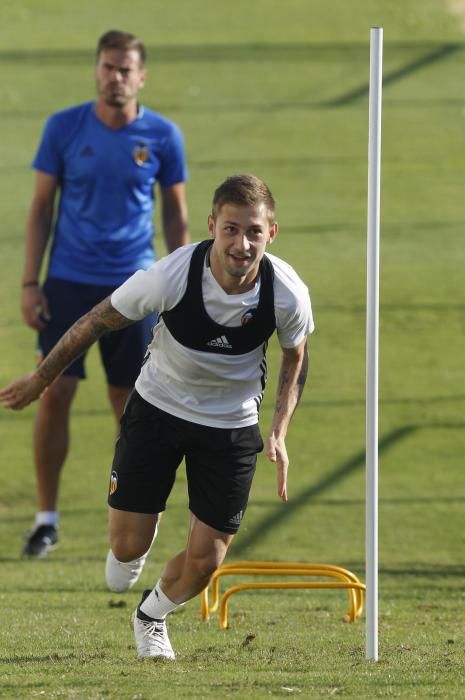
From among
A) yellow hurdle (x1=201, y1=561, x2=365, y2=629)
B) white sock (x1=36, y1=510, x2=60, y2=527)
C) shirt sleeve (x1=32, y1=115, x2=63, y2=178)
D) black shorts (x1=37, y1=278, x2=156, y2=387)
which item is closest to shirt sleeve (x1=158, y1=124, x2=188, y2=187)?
shirt sleeve (x1=32, y1=115, x2=63, y2=178)

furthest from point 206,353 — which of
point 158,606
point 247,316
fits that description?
point 158,606

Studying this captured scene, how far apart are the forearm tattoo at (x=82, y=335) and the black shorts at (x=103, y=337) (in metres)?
2.39

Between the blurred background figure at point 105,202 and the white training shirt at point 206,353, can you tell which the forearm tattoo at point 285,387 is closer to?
the white training shirt at point 206,353

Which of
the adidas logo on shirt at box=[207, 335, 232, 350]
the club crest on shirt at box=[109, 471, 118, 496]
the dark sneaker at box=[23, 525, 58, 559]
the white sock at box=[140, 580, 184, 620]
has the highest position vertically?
the adidas logo on shirt at box=[207, 335, 232, 350]

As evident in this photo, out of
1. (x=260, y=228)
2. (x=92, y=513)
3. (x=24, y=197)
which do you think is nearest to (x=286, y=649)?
(x=260, y=228)

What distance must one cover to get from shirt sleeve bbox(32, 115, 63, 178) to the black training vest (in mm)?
2767

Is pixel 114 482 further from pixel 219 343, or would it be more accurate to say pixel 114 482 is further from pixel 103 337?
A: pixel 103 337

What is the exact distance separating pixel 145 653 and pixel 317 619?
150 centimetres

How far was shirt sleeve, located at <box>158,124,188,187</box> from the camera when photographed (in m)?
8.09

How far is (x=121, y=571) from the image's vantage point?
6078mm

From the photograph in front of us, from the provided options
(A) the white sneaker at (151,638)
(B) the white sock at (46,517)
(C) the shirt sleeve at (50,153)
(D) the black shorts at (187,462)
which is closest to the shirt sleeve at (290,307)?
(D) the black shorts at (187,462)

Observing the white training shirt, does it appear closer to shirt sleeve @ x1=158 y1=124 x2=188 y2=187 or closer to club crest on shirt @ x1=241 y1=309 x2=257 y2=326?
club crest on shirt @ x1=241 y1=309 x2=257 y2=326

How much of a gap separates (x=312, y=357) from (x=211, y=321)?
310 inches

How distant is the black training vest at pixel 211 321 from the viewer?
5309 mm
